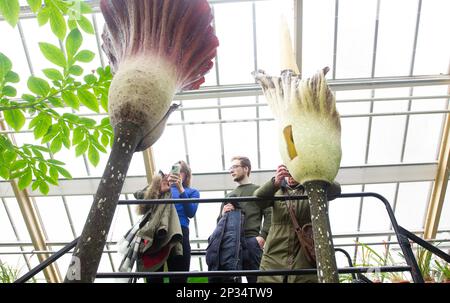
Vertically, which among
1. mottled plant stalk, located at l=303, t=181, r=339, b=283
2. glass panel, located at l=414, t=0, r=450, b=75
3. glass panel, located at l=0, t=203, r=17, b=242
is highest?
glass panel, located at l=414, t=0, r=450, b=75

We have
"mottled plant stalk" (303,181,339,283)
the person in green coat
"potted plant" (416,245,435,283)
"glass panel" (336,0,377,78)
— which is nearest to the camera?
"mottled plant stalk" (303,181,339,283)

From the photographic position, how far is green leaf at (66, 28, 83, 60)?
4.68 ft

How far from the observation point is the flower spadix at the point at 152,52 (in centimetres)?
74

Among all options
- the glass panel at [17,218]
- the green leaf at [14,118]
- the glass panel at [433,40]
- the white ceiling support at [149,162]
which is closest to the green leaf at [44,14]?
the green leaf at [14,118]

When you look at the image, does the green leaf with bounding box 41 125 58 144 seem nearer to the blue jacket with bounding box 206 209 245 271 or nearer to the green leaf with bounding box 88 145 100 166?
the green leaf with bounding box 88 145 100 166

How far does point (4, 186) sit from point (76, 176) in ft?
6.16

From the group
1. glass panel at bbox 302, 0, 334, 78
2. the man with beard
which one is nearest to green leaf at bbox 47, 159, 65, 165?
the man with beard

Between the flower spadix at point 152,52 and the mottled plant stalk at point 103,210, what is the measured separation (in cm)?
4

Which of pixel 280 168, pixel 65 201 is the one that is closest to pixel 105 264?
pixel 65 201

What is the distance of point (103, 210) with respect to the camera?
62cm

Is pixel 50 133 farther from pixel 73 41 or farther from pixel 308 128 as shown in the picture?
pixel 308 128

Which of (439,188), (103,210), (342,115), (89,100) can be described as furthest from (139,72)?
(439,188)
